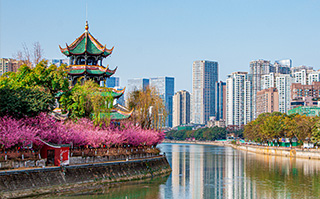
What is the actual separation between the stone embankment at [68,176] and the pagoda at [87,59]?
483 inches

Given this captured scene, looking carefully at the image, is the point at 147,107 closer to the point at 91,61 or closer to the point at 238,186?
the point at 91,61

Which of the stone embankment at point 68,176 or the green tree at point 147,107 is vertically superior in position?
the green tree at point 147,107

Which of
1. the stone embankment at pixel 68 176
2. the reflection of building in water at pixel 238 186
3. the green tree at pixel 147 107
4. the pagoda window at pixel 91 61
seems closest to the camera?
the stone embankment at pixel 68 176

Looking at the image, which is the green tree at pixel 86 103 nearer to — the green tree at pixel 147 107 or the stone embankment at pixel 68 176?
the stone embankment at pixel 68 176

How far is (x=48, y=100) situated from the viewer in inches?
1475

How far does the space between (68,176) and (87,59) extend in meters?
24.4

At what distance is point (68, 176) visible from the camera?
34.9m

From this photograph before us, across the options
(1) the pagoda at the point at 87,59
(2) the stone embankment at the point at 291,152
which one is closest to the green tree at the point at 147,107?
(1) the pagoda at the point at 87,59

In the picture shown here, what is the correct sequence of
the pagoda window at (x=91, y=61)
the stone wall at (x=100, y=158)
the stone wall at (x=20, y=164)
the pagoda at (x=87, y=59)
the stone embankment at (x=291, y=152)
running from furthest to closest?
the stone embankment at (x=291, y=152)
the pagoda window at (x=91, y=61)
the pagoda at (x=87, y=59)
the stone wall at (x=100, y=158)
the stone wall at (x=20, y=164)

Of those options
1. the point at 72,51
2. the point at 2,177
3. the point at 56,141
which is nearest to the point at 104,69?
the point at 72,51

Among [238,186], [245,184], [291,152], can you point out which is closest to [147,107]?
[245,184]

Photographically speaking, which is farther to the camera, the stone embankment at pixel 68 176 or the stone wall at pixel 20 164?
the stone wall at pixel 20 164

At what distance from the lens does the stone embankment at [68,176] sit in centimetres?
3000

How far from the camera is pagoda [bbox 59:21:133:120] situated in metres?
54.8
